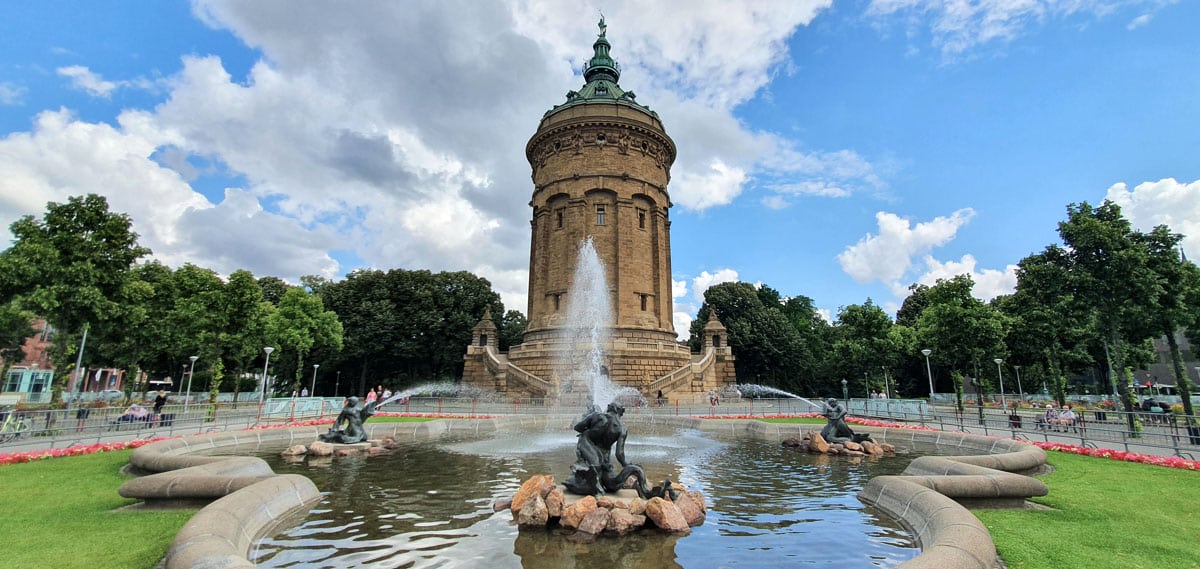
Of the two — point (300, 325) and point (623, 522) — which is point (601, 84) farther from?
point (623, 522)

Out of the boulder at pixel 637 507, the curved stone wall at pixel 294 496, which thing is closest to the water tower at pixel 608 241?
the curved stone wall at pixel 294 496

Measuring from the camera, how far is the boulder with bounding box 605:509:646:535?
22.5 feet

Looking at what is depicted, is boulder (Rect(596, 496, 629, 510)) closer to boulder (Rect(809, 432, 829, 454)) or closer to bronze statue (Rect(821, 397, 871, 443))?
boulder (Rect(809, 432, 829, 454))

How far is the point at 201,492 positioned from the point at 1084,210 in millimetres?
27512

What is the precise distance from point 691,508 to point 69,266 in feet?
75.8

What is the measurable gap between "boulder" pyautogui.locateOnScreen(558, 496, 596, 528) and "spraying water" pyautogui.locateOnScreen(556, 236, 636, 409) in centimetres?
2273

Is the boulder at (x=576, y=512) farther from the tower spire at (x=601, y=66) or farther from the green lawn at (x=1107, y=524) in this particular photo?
the tower spire at (x=601, y=66)

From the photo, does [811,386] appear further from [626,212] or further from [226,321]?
[226,321]

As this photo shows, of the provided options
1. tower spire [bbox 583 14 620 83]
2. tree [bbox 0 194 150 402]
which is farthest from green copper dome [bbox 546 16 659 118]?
tree [bbox 0 194 150 402]

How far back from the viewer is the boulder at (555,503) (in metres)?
7.23

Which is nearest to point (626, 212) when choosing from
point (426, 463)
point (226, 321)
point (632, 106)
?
point (632, 106)

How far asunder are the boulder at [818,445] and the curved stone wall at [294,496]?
3.88m

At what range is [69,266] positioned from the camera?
62.3 feet

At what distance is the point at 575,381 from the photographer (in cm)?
3319
